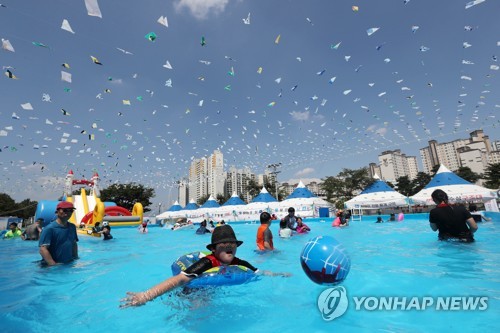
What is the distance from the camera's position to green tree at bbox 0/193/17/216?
57.5 meters

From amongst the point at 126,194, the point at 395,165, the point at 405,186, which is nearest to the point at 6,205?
the point at 126,194

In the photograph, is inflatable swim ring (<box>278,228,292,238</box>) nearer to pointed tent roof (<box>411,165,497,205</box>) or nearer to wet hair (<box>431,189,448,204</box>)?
wet hair (<box>431,189,448,204</box>)

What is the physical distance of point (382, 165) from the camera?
116 meters

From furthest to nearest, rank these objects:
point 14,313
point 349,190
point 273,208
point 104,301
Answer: point 349,190 < point 273,208 < point 104,301 < point 14,313

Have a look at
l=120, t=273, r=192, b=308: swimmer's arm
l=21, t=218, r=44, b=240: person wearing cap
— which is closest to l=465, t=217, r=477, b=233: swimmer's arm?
l=120, t=273, r=192, b=308: swimmer's arm

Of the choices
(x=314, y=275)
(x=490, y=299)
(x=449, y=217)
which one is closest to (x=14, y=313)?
(x=314, y=275)

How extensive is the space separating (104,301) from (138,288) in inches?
39.3

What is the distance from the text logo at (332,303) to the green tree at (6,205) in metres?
72.0

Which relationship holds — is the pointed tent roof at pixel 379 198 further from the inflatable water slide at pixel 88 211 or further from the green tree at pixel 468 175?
the green tree at pixel 468 175

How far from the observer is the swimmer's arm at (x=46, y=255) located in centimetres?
577

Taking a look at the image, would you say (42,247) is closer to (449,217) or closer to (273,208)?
(449,217)

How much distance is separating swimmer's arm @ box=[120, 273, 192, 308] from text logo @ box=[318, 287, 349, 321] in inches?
71.6

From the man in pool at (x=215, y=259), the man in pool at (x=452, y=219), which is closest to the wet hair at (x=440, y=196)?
the man in pool at (x=452, y=219)

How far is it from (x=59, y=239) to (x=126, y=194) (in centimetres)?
6010
